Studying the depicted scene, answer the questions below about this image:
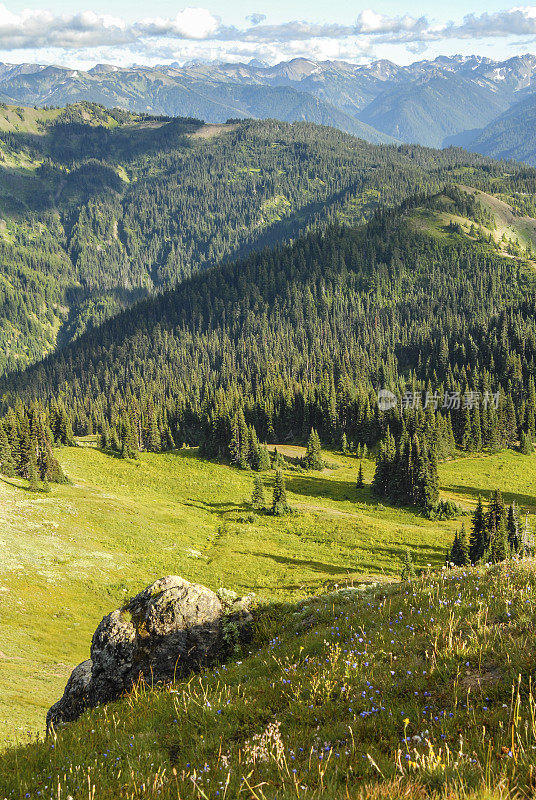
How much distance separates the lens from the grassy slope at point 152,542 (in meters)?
36.6

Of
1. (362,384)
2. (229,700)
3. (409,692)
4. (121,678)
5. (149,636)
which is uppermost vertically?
(362,384)

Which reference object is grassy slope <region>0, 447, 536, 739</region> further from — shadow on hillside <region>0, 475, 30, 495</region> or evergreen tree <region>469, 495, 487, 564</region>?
evergreen tree <region>469, 495, 487, 564</region>

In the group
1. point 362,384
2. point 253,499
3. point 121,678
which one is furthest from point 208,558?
point 362,384

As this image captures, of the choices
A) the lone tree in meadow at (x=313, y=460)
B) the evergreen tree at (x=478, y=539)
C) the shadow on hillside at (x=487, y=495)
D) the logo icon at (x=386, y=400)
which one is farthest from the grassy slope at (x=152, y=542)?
the logo icon at (x=386, y=400)

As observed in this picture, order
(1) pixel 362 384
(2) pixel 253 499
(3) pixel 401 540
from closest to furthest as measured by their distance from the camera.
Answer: (3) pixel 401 540, (2) pixel 253 499, (1) pixel 362 384

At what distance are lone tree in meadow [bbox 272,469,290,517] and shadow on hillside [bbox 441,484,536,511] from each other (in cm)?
3917

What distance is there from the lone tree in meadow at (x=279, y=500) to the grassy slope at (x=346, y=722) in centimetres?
7639

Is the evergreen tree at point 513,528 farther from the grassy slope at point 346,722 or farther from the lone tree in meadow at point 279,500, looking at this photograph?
the grassy slope at point 346,722

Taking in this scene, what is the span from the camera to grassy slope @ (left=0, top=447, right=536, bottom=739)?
36.6 metres

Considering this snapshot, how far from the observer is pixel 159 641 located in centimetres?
1184

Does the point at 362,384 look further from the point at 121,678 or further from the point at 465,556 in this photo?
the point at 121,678

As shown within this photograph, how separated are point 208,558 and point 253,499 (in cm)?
2864

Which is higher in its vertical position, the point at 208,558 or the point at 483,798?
the point at 483,798

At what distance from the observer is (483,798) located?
388 centimetres
